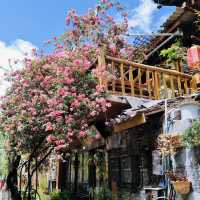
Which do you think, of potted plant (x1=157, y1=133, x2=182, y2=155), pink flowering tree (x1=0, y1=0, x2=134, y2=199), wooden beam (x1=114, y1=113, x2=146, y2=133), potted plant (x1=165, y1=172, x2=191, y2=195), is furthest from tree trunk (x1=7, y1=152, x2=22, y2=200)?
potted plant (x1=165, y1=172, x2=191, y2=195)

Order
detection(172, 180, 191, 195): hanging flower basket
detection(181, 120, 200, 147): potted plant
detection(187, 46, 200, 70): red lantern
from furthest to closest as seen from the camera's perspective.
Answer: detection(187, 46, 200, 70): red lantern < detection(172, 180, 191, 195): hanging flower basket < detection(181, 120, 200, 147): potted plant

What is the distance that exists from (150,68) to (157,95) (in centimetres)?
89

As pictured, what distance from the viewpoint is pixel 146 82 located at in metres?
11.0

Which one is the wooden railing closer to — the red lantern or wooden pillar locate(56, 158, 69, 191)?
the red lantern

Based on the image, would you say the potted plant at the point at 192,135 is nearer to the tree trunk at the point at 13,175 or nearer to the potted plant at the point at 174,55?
the potted plant at the point at 174,55

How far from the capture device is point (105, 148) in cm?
1258

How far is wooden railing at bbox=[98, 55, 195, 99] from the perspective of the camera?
10.1 m

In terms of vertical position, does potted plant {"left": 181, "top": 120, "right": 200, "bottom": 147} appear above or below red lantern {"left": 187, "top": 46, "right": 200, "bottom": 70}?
below

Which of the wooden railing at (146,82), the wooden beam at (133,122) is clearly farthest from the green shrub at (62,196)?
the wooden railing at (146,82)

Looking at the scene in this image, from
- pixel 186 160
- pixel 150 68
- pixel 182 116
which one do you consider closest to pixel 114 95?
pixel 150 68

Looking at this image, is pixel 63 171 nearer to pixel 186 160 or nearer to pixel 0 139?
pixel 0 139

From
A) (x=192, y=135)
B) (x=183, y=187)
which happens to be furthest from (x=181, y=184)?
(x=192, y=135)

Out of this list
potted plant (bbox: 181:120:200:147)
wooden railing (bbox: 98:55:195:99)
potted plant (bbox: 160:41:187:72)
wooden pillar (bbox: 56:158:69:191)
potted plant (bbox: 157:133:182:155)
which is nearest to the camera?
potted plant (bbox: 181:120:200:147)

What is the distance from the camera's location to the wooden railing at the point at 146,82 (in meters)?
10.1
